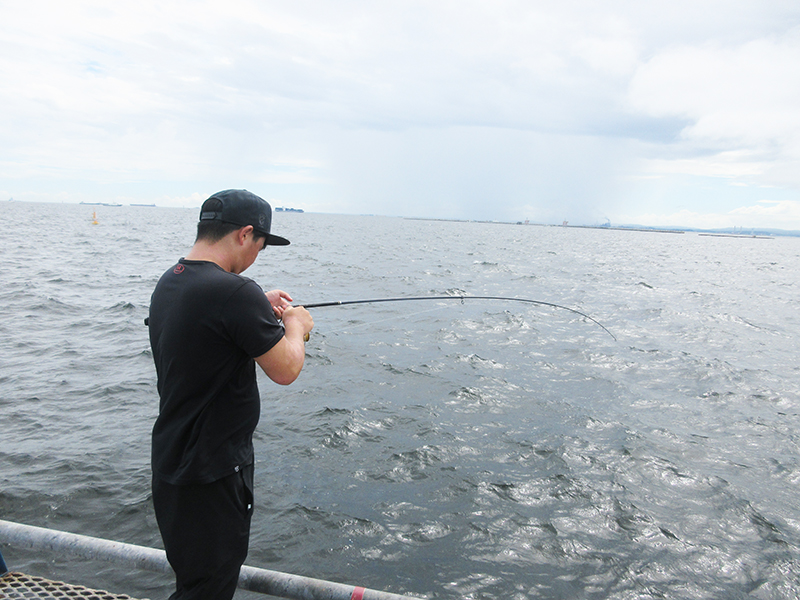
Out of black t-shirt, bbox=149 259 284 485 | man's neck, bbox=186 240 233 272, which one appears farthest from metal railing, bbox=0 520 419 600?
man's neck, bbox=186 240 233 272

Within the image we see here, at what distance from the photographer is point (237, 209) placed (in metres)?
2.24

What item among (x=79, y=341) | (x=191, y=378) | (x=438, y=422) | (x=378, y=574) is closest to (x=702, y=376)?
(x=438, y=422)

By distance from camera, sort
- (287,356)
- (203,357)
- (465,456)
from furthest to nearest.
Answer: (465,456), (287,356), (203,357)

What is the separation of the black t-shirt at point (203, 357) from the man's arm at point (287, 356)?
0.18 feet

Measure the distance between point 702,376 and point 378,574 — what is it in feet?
28.4

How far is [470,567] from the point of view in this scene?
14.8 ft

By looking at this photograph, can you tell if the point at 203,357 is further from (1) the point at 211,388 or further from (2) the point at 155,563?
(2) the point at 155,563

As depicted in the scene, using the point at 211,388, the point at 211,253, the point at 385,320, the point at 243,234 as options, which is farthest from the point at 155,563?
the point at 385,320

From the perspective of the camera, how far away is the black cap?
87.3 inches

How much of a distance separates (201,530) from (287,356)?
82cm

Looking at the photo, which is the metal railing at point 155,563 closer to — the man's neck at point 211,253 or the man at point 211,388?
the man at point 211,388

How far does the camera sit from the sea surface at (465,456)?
457 centimetres

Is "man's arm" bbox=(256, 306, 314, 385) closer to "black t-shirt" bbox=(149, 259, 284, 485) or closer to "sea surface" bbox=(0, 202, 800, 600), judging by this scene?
"black t-shirt" bbox=(149, 259, 284, 485)

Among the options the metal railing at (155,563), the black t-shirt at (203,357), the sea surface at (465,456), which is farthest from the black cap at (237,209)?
the sea surface at (465,456)
